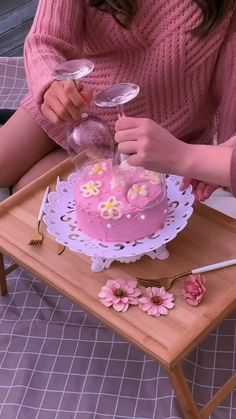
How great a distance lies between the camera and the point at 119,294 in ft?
2.59

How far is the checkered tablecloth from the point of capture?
3.04 feet

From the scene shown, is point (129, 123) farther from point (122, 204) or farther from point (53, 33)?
point (53, 33)

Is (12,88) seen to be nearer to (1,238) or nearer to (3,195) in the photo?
(3,195)

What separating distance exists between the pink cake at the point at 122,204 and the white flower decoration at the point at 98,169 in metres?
0.01

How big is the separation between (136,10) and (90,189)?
1.07 ft

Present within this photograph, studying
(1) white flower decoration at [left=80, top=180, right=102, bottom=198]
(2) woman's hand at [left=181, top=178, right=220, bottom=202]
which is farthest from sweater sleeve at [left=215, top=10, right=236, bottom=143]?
(1) white flower decoration at [left=80, top=180, right=102, bottom=198]

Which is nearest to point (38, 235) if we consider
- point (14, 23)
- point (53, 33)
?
point (53, 33)

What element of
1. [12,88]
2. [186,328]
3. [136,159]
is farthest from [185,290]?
[12,88]

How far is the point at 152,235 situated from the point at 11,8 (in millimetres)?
1660

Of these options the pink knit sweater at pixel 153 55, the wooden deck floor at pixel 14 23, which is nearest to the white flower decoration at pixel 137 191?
the pink knit sweater at pixel 153 55

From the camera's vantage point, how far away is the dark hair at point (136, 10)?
38.6 inches

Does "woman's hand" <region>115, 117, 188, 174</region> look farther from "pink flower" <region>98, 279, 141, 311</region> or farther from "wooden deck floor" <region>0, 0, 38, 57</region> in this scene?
"wooden deck floor" <region>0, 0, 38, 57</region>

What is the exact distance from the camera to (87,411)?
92 centimetres

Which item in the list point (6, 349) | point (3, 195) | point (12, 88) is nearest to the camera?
point (6, 349)
